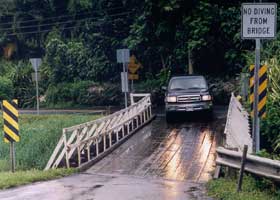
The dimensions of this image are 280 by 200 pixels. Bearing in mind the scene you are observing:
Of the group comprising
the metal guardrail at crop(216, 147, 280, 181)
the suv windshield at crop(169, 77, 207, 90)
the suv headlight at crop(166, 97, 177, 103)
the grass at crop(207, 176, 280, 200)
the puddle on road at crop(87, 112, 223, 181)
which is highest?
the suv windshield at crop(169, 77, 207, 90)

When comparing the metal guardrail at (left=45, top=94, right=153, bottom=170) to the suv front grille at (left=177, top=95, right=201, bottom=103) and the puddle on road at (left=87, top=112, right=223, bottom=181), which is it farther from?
the suv front grille at (left=177, top=95, right=201, bottom=103)

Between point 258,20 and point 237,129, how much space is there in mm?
4605

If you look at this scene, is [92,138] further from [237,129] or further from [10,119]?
[237,129]

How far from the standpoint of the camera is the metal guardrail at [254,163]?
844 centimetres

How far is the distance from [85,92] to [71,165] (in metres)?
23.3

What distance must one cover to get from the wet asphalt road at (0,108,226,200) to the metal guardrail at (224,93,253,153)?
96 cm

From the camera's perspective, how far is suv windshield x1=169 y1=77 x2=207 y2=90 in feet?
72.1

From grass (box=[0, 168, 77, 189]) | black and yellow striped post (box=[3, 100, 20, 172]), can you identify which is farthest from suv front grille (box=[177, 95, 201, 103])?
black and yellow striped post (box=[3, 100, 20, 172])

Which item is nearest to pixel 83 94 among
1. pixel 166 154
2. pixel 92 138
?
pixel 92 138

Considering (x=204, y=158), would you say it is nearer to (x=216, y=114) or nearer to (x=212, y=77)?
(x=216, y=114)

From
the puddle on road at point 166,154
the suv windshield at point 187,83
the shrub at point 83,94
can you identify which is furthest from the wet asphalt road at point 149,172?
the shrub at point 83,94

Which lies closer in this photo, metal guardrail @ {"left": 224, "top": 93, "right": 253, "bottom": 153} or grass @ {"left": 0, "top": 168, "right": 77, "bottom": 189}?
grass @ {"left": 0, "top": 168, "right": 77, "bottom": 189}

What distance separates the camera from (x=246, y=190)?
370 inches

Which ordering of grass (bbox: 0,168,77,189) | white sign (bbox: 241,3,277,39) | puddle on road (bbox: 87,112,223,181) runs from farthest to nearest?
1. puddle on road (bbox: 87,112,223,181)
2. grass (bbox: 0,168,77,189)
3. white sign (bbox: 241,3,277,39)
